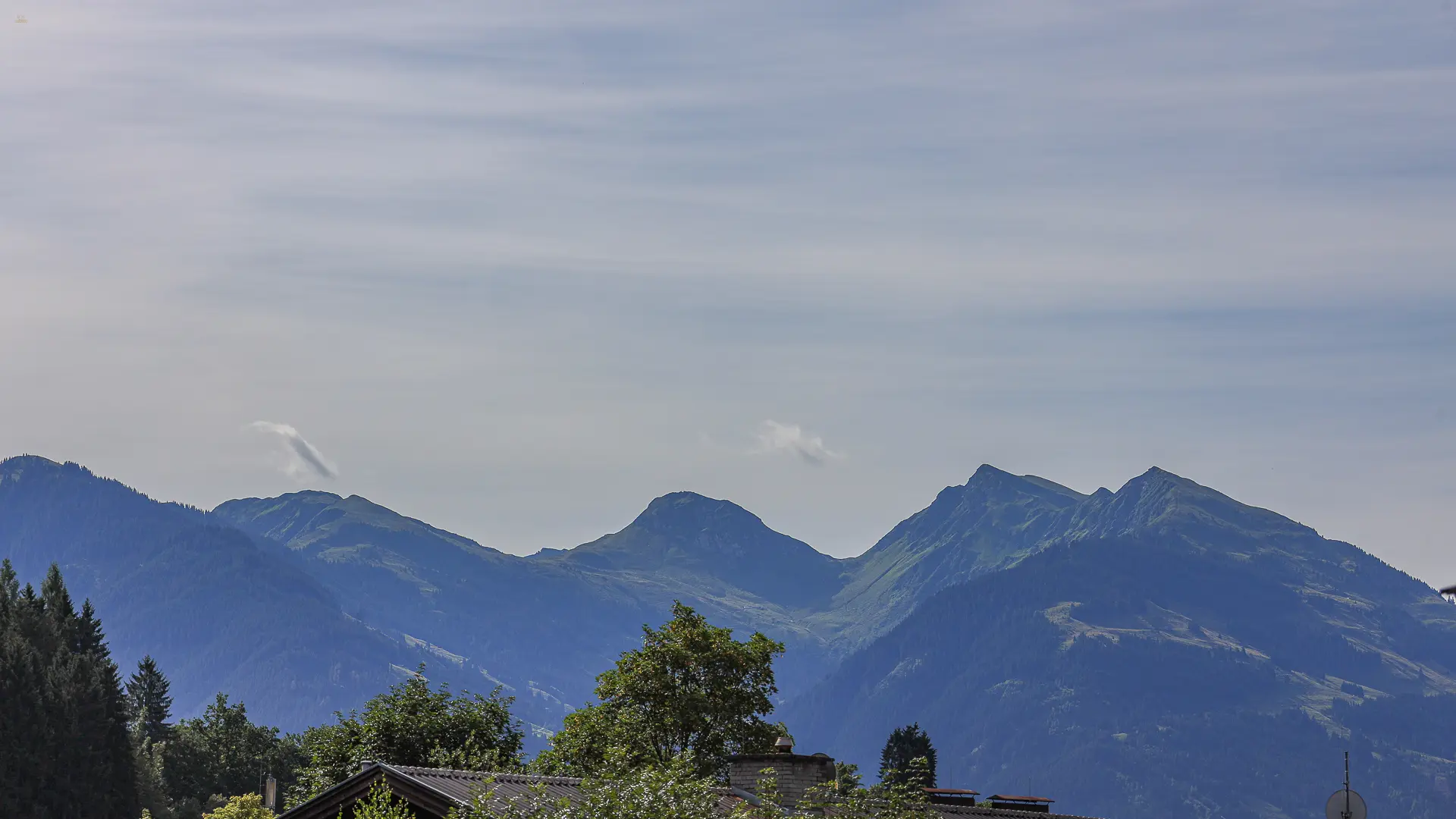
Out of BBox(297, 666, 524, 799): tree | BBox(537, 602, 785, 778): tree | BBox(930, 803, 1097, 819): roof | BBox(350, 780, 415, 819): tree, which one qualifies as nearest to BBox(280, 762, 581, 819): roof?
BBox(350, 780, 415, 819): tree

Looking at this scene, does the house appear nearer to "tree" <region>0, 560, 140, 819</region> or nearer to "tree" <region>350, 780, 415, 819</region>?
"tree" <region>350, 780, 415, 819</region>

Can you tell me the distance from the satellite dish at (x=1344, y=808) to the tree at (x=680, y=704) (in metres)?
40.8

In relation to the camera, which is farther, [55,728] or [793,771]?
[55,728]

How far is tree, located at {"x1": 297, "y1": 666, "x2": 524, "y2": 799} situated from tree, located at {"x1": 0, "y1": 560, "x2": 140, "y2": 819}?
46647 millimetres

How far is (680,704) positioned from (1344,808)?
1769 inches

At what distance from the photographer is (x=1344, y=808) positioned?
42.1m

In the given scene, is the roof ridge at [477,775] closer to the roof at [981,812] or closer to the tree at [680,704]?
the roof at [981,812]

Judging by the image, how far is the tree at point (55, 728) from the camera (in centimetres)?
12694

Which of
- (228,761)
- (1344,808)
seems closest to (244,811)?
(228,761)

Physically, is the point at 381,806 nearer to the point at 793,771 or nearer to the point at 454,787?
the point at 454,787

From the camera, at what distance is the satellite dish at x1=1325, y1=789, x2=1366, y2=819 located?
1649 inches

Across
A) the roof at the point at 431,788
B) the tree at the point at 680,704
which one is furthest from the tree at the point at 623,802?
the tree at the point at 680,704

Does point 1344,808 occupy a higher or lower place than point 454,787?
higher

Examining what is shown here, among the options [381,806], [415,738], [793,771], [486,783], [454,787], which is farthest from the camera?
[415,738]
